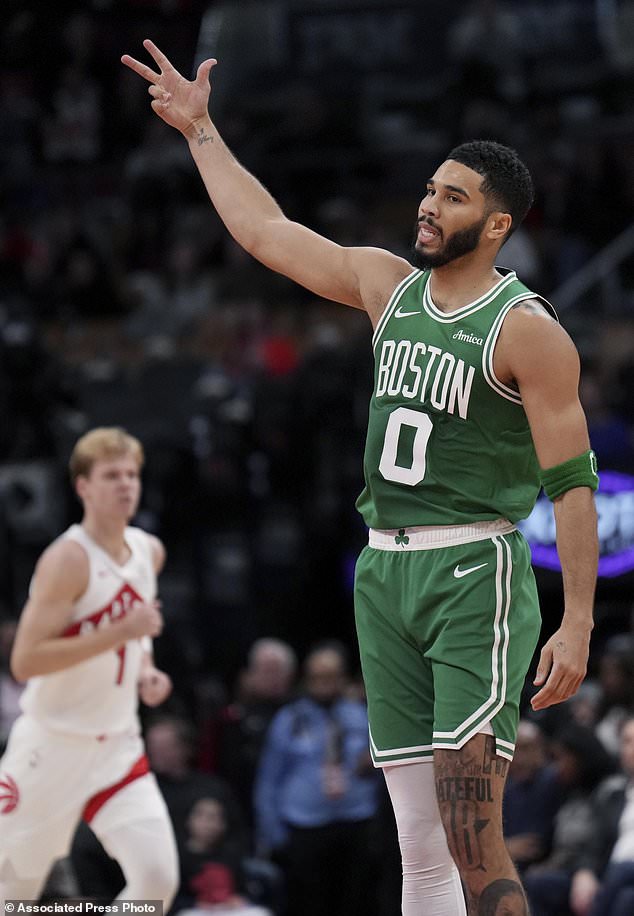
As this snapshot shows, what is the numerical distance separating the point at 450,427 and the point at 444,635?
23.6 inches

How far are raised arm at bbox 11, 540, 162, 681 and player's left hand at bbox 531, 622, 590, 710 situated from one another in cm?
226

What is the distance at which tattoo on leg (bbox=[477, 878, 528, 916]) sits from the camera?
14.2 ft

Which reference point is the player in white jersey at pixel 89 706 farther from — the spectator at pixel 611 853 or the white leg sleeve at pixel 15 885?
the spectator at pixel 611 853

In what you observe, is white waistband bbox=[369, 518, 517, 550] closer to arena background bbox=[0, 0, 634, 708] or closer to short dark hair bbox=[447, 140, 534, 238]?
short dark hair bbox=[447, 140, 534, 238]

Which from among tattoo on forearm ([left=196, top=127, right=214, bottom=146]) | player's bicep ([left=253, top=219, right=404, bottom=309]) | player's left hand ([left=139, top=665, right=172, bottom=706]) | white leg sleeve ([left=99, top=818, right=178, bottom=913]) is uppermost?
tattoo on forearm ([left=196, top=127, right=214, bottom=146])

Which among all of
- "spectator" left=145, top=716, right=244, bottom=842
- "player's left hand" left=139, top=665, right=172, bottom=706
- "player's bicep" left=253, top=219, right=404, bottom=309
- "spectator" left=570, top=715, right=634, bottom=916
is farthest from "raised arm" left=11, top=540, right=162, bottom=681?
"spectator" left=145, top=716, right=244, bottom=842

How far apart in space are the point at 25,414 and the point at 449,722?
893cm

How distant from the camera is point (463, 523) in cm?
464

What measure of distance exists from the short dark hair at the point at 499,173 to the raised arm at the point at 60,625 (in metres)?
2.37

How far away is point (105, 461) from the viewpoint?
6.51 metres

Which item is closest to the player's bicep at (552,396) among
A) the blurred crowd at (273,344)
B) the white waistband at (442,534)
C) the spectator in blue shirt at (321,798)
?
the white waistband at (442,534)

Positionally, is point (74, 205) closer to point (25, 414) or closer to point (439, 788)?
point (25, 414)

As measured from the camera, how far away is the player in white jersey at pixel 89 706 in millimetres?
6230

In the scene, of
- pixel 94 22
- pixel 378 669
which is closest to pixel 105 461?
pixel 378 669
